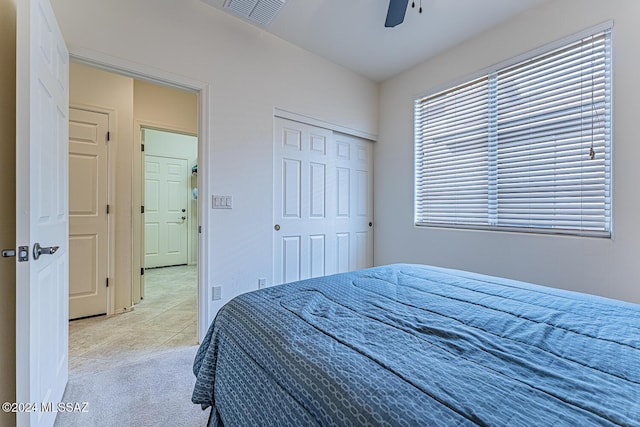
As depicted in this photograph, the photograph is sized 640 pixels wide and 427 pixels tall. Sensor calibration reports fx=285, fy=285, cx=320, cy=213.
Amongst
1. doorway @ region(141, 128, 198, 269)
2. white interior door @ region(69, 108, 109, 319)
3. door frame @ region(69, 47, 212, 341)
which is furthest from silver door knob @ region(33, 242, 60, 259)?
doorway @ region(141, 128, 198, 269)

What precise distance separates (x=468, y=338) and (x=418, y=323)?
161 mm

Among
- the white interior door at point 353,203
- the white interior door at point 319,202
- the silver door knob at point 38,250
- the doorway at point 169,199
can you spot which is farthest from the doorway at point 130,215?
the doorway at point 169,199

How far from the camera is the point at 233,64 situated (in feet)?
7.93

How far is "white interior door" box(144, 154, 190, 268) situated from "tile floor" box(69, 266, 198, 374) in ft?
6.50

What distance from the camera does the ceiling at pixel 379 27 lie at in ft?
7.37

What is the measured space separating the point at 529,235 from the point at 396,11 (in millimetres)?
1965

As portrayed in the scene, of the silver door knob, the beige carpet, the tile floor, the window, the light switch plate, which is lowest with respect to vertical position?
the beige carpet

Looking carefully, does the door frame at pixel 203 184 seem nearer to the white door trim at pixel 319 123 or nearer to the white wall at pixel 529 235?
the white door trim at pixel 319 123

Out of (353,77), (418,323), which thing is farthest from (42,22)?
(353,77)

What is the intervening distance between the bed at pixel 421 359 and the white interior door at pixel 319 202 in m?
1.53

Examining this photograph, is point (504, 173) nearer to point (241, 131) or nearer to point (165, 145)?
point (241, 131)

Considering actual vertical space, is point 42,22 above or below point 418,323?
above

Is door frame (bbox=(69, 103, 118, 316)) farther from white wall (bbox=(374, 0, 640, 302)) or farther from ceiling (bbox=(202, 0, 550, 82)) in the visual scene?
white wall (bbox=(374, 0, 640, 302))

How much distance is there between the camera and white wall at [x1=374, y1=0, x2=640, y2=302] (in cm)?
185
